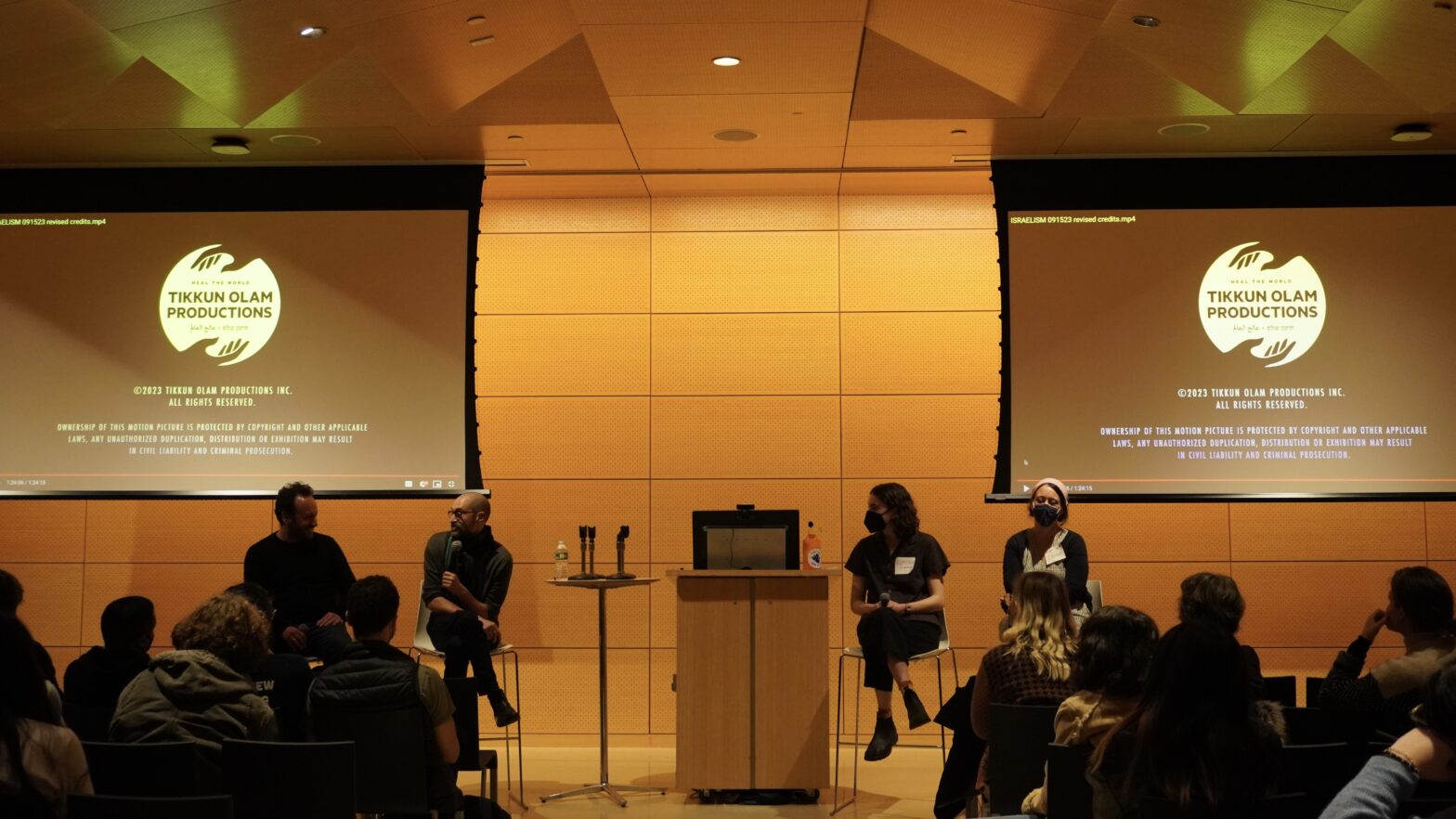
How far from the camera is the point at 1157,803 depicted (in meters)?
2.56

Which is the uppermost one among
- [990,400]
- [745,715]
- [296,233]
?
[296,233]

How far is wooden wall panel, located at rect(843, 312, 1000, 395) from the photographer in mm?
7684

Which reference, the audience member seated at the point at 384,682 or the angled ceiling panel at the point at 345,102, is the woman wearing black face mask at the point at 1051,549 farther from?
the angled ceiling panel at the point at 345,102

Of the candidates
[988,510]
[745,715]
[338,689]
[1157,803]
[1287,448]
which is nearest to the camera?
[1157,803]

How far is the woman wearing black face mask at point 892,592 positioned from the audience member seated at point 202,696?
3.02 m

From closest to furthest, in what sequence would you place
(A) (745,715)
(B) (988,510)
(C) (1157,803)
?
(C) (1157,803) < (A) (745,715) < (B) (988,510)

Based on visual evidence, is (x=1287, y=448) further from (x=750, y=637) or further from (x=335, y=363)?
(x=335, y=363)

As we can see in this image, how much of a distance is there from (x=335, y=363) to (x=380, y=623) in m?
3.64

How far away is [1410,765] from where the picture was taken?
1947 millimetres

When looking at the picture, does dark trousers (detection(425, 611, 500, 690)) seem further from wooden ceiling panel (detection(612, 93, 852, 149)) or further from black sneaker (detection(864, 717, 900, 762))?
wooden ceiling panel (detection(612, 93, 852, 149))

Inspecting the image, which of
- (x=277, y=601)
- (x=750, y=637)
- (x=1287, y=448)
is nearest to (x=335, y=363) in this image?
(x=277, y=601)

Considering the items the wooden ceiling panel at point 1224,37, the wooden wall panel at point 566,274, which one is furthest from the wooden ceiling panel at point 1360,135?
the wooden wall panel at point 566,274

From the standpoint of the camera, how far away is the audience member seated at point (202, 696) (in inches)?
137

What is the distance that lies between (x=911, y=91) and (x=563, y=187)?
2.35 metres
